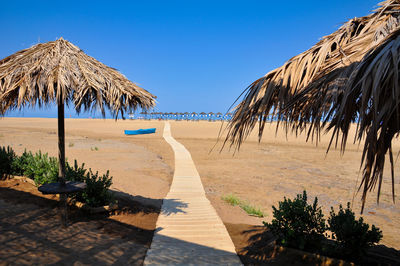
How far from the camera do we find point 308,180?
37.9ft

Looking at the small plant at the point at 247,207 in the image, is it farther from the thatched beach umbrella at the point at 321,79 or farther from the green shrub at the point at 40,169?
the green shrub at the point at 40,169

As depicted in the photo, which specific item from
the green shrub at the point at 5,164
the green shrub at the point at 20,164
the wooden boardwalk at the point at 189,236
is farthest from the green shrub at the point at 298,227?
the green shrub at the point at 5,164

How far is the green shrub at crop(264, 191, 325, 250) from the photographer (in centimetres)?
376

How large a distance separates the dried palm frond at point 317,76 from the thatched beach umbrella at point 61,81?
8.69 feet

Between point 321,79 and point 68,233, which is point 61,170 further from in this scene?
point 321,79

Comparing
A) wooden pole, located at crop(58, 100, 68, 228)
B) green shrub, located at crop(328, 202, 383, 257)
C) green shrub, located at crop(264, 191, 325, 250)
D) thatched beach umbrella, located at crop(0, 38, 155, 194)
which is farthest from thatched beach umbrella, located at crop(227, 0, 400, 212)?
wooden pole, located at crop(58, 100, 68, 228)

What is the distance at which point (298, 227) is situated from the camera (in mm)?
3854

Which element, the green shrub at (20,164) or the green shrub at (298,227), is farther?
the green shrub at (20,164)

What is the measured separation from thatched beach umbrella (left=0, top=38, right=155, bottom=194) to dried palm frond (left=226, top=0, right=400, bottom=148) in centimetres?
265

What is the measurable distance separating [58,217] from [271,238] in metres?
4.21

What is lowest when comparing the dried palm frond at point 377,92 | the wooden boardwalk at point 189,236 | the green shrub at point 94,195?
the wooden boardwalk at point 189,236

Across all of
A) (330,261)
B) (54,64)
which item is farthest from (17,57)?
(330,261)

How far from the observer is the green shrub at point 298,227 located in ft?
12.3

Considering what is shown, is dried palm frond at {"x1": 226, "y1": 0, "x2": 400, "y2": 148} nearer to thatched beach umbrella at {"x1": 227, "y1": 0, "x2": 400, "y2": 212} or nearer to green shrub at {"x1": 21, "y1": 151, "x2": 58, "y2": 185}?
thatched beach umbrella at {"x1": 227, "y1": 0, "x2": 400, "y2": 212}
